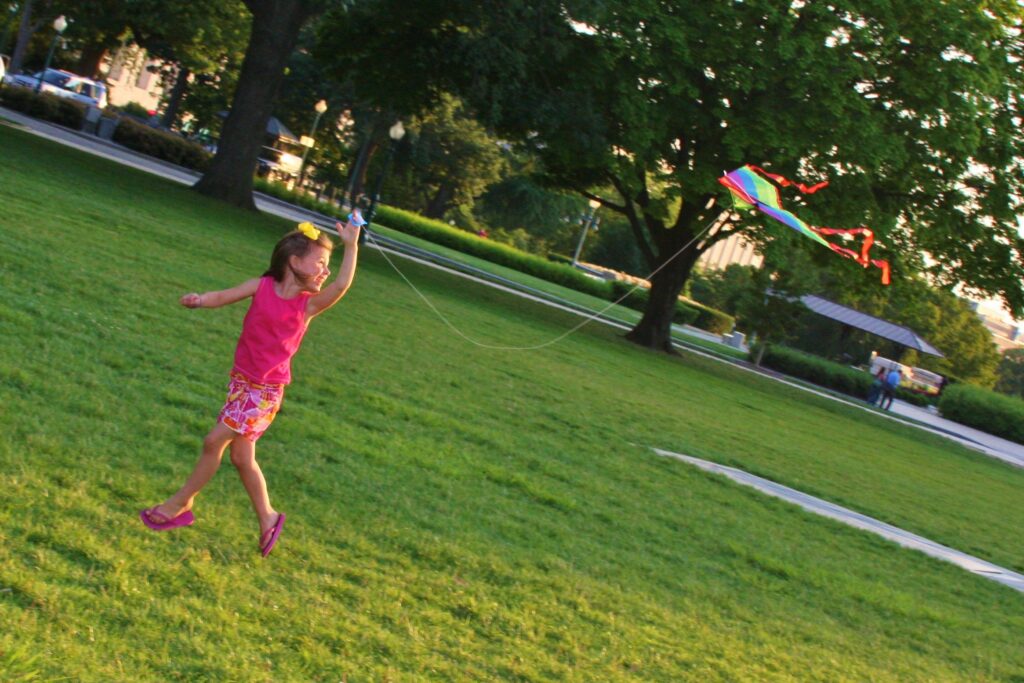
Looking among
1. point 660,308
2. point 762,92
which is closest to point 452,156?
point 660,308

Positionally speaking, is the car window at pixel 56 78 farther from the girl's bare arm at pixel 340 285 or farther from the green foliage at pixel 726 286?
the girl's bare arm at pixel 340 285

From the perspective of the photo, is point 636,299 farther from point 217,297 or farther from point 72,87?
point 217,297

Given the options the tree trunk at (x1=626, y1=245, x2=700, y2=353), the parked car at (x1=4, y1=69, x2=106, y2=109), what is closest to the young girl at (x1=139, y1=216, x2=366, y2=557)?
the tree trunk at (x1=626, y1=245, x2=700, y2=353)

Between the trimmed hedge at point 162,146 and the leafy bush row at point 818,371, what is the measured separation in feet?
71.7

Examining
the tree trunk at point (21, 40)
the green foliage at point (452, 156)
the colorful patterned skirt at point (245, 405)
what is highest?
the green foliage at point (452, 156)

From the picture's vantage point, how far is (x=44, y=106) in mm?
37438

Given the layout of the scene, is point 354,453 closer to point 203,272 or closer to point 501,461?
point 501,461

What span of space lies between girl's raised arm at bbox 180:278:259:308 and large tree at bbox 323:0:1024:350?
1948 cm

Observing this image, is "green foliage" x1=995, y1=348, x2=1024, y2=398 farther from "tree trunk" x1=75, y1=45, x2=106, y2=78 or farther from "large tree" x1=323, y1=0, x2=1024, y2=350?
"large tree" x1=323, y1=0, x2=1024, y2=350

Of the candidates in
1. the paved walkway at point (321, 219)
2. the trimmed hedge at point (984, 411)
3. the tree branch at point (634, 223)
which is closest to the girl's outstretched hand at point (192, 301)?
the tree branch at point (634, 223)

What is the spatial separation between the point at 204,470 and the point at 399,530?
139cm

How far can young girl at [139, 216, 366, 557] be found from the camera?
5.08 m

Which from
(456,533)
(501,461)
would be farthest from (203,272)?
(456,533)

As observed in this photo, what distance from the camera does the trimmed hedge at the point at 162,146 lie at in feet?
122
